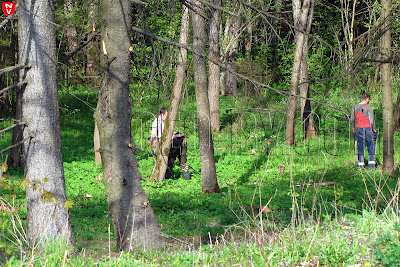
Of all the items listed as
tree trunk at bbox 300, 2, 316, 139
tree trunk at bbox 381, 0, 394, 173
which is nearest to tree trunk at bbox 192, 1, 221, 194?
tree trunk at bbox 381, 0, 394, 173

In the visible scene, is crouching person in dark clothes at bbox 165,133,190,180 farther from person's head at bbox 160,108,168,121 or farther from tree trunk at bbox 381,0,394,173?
tree trunk at bbox 381,0,394,173

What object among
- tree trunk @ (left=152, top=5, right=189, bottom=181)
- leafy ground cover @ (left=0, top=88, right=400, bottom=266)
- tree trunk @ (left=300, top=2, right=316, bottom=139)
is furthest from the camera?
tree trunk @ (left=300, top=2, right=316, bottom=139)

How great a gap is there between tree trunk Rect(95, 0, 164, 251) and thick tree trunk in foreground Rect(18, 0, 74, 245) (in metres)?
0.60

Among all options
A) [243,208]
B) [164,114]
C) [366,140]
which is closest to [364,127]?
[366,140]

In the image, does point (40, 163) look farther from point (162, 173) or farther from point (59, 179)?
point (162, 173)

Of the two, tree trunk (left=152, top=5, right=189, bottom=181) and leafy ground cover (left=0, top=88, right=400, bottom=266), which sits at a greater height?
tree trunk (left=152, top=5, right=189, bottom=181)

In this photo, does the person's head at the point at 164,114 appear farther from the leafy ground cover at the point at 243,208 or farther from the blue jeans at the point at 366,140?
the blue jeans at the point at 366,140

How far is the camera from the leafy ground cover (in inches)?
174

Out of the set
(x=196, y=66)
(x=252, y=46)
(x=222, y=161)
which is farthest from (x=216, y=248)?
(x=252, y=46)

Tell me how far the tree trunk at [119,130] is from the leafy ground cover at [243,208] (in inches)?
19.6

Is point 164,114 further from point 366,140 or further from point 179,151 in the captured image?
point 366,140

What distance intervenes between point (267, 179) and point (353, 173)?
80.1 inches

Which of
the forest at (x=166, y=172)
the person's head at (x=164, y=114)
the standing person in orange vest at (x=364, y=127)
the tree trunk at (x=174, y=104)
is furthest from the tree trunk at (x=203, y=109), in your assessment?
the standing person in orange vest at (x=364, y=127)

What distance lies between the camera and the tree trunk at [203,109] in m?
9.69
